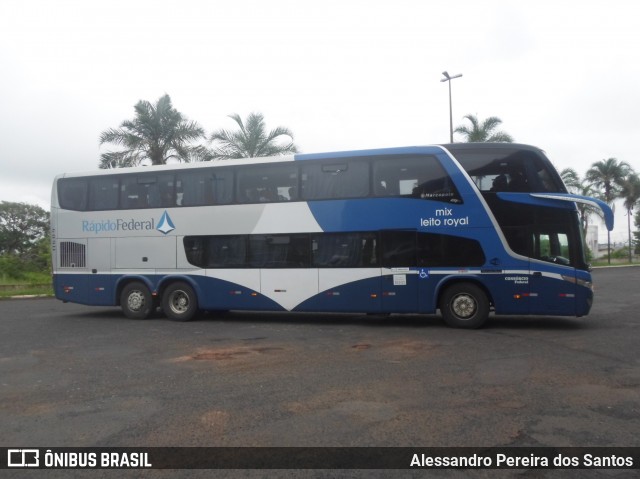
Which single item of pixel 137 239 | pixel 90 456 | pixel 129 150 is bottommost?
pixel 90 456

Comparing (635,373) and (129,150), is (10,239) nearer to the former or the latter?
(129,150)

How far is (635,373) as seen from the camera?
6.84 metres

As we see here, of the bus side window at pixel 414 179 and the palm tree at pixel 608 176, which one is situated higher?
the palm tree at pixel 608 176

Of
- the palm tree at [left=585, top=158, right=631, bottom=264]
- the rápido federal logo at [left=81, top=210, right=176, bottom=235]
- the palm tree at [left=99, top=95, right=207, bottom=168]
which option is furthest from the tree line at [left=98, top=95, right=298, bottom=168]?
the palm tree at [left=585, top=158, right=631, bottom=264]

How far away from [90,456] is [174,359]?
13.1ft

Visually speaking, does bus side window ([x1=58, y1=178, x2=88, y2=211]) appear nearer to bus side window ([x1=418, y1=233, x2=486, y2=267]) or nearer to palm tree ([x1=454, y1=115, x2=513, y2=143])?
bus side window ([x1=418, y1=233, x2=486, y2=267])

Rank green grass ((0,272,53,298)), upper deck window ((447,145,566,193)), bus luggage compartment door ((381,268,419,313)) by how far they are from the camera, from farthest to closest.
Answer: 1. green grass ((0,272,53,298))
2. bus luggage compartment door ((381,268,419,313))
3. upper deck window ((447,145,566,193))

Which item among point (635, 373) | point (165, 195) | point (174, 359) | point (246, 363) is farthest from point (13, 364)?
point (635, 373)

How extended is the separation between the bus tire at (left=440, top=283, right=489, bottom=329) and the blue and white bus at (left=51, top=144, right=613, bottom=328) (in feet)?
0.07

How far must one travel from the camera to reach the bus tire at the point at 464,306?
35.5 ft

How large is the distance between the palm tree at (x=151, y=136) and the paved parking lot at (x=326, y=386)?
12.7 metres

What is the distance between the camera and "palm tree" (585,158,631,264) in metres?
53.2

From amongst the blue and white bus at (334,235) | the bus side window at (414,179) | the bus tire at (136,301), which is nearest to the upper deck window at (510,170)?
the blue and white bus at (334,235)

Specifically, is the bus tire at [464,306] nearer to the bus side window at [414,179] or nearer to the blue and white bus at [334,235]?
the blue and white bus at [334,235]
